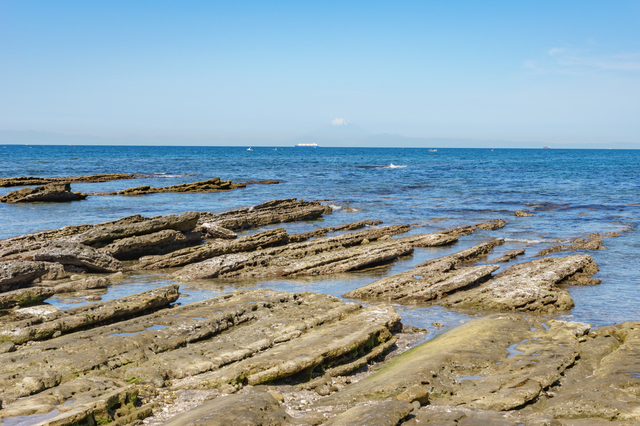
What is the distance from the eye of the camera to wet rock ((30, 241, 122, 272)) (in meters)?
17.1

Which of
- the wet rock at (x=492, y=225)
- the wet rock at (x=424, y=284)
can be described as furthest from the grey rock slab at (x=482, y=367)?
the wet rock at (x=492, y=225)

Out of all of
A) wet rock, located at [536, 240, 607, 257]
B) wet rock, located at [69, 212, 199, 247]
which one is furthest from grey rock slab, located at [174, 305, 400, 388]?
wet rock, located at [536, 240, 607, 257]

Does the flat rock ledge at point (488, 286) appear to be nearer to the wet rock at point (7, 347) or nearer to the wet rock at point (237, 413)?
the wet rock at point (237, 413)

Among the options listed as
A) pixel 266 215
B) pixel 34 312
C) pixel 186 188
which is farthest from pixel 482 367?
pixel 186 188

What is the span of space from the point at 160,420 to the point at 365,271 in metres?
12.2

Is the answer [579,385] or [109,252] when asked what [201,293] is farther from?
[579,385]

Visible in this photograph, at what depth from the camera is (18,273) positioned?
1382 cm

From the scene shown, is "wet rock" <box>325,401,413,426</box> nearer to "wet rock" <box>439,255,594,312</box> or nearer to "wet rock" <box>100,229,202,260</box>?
"wet rock" <box>439,255,594,312</box>

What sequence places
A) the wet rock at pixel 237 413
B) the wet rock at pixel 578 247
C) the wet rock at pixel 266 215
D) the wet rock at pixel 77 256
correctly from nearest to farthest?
1. the wet rock at pixel 237 413
2. the wet rock at pixel 77 256
3. the wet rock at pixel 578 247
4. the wet rock at pixel 266 215

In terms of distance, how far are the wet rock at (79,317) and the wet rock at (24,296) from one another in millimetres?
2221

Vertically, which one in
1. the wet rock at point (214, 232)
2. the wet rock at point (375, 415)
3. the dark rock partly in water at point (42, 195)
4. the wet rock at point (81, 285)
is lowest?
the wet rock at point (81, 285)

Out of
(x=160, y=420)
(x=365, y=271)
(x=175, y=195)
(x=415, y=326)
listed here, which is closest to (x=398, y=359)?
(x=415, y=326)

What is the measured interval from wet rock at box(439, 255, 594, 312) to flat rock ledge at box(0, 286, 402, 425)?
3.46 metres

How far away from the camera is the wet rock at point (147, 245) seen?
1941 cm
